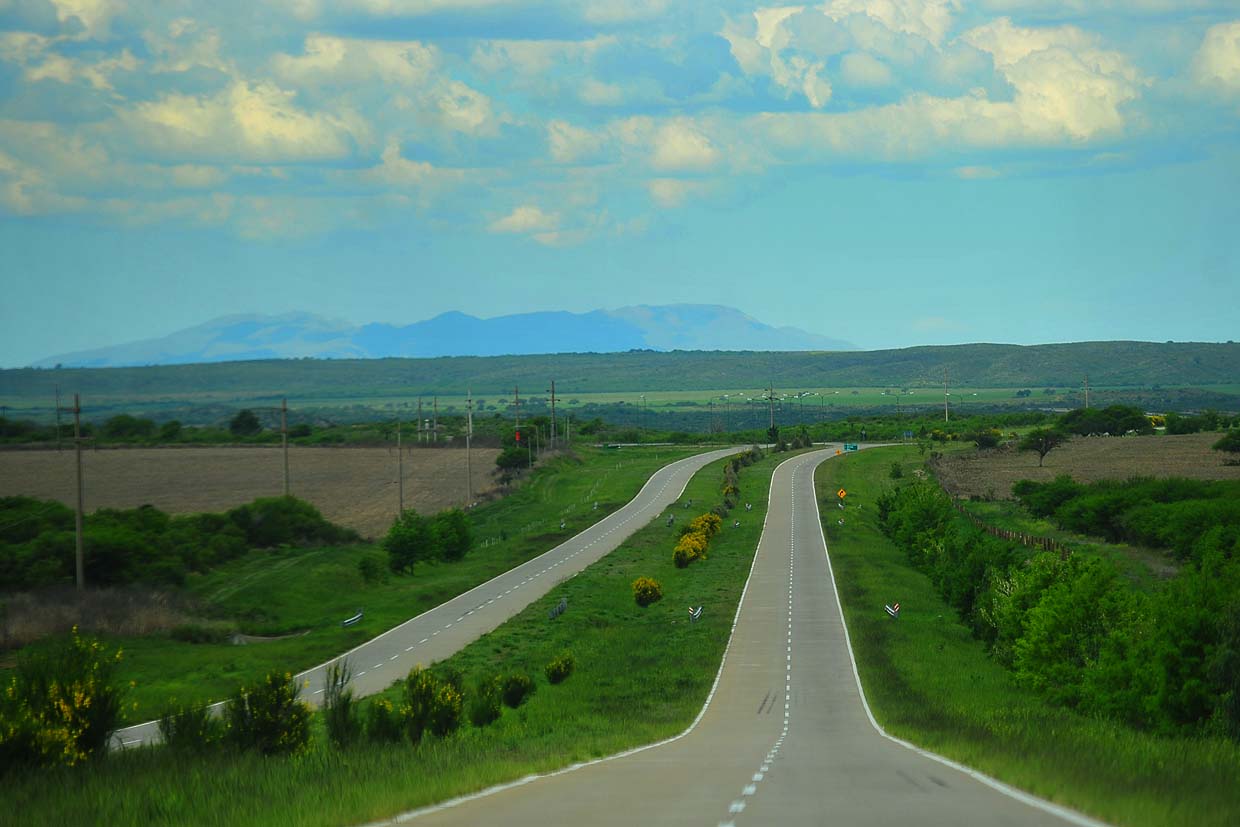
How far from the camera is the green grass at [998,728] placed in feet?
52.1

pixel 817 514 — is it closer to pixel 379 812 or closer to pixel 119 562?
pixel 119 562

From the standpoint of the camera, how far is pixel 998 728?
29328mm

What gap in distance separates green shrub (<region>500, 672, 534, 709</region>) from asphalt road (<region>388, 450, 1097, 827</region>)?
17.7 ft

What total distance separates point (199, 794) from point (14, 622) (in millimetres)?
37250

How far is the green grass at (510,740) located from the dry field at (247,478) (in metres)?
30.8

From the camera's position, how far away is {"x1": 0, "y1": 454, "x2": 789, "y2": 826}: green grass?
637 inches

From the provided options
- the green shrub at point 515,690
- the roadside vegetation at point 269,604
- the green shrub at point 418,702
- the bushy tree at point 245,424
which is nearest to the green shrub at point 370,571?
the roadside vegetation at point 269,604

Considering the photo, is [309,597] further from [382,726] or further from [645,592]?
[382,726]

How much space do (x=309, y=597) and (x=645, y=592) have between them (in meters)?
15.7

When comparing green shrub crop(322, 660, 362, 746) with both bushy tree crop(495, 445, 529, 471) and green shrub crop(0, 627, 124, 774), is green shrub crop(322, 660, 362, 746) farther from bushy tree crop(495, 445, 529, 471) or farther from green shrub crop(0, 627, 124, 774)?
bushy tree crop(495, 445, 529, 471)

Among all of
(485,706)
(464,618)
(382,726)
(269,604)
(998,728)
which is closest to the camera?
(382,726)

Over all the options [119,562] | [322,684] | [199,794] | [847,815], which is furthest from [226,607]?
[847,815]

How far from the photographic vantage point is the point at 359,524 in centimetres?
9588

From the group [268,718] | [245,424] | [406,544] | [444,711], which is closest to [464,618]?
[406,544]
